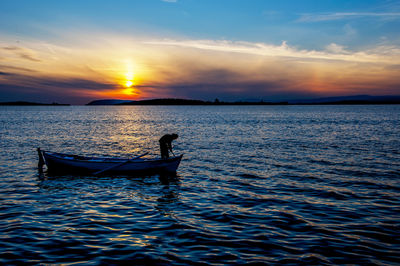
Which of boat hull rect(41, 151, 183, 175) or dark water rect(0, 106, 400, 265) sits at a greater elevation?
boat hull rect(41, 151, 183, 175)

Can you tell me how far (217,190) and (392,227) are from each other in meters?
8.50

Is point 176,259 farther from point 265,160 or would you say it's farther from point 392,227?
point 265,160

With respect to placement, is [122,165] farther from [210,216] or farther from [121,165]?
[210,216]

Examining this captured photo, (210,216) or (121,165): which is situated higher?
(121,165)

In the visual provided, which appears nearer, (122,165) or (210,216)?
(210,216)

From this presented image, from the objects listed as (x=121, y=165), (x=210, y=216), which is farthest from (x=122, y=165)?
(x=210, y=216)

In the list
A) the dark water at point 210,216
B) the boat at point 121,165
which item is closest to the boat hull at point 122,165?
the boat at point 121,165

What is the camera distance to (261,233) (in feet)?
34.6

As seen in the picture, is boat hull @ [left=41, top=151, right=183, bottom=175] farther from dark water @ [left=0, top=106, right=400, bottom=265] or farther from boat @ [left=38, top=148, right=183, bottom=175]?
dark water @ [left=0, top=106, right=400, bottom=265]

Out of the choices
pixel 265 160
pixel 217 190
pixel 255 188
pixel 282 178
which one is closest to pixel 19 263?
pixel 217 190

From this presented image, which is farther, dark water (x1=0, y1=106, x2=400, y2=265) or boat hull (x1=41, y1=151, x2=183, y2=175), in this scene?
boat hull (x1=41, y1=151, x2=183, y2=175)

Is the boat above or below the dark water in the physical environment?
above

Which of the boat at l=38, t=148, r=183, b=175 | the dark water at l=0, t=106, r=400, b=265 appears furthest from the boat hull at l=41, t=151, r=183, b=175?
the dark water at l=0, t=106, r=400, b=265

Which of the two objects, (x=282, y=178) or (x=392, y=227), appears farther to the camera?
(x=282, y=178)
